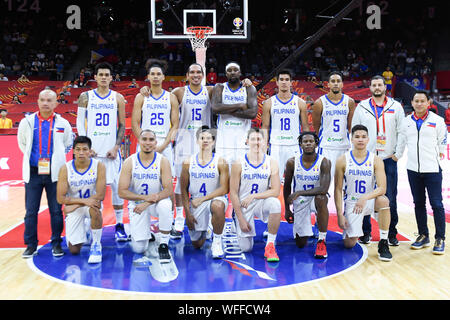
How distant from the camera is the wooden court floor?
11.3 feet

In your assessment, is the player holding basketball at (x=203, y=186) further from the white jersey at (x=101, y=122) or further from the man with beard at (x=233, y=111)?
the white jersey at (x=101, y=122)

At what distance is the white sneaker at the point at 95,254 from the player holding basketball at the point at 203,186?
3.08 feet

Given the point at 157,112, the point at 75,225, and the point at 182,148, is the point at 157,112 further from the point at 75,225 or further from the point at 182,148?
the point at 75,225

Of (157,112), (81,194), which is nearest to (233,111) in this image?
(157,112)

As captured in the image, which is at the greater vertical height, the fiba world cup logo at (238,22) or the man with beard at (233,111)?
the fiba world cup logo at (238,22)

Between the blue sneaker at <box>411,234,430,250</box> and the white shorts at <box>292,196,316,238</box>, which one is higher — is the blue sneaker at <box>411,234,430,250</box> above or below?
below

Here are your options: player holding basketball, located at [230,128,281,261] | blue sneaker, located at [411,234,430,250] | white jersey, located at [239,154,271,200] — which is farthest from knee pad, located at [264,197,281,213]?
blue sneaker, located at [411,234,430,250]

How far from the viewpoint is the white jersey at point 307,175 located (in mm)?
4773

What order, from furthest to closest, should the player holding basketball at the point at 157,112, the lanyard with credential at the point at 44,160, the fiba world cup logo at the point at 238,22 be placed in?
the fiba world cup logo at the point at 238,22, the player holding basketball at the point at 157,112, the lanyard with credential at the point at 44,160

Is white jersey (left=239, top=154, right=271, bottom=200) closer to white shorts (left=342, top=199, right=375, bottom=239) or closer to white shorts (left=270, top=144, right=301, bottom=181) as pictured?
white shorts (left=270, top=144, right=301, bottom=181)

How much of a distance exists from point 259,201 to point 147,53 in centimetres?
1625

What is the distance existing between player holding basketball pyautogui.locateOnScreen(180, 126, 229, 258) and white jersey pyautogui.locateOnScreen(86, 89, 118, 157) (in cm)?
107

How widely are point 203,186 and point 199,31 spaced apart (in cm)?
598

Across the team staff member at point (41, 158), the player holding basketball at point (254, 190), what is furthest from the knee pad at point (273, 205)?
the team staff member at point (41, 158)
